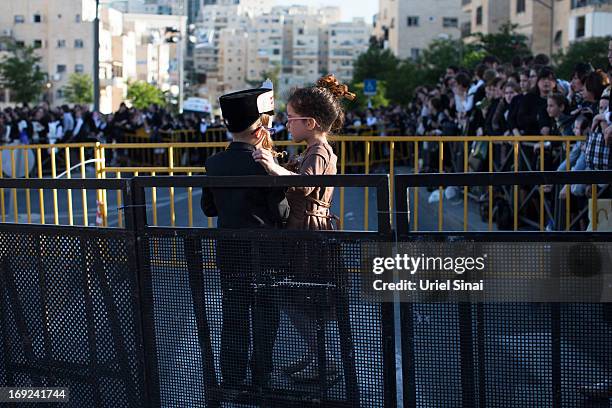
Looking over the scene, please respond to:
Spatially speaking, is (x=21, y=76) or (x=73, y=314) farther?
(x=21, y=76)

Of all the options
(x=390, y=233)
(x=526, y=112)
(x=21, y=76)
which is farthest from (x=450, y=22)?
(x=390, y=233)

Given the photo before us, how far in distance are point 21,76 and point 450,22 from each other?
194 ft

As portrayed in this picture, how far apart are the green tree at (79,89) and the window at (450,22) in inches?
1754

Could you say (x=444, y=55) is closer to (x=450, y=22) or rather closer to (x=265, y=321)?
(x=450, y=22)

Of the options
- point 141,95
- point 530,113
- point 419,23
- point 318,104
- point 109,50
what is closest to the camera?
point 318,104

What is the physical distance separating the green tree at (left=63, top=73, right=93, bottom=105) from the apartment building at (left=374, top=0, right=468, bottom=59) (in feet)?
122

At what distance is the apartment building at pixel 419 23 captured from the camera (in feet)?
400

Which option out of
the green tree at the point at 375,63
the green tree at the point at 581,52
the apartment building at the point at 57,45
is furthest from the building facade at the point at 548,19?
the apartment building at the point at 57,45

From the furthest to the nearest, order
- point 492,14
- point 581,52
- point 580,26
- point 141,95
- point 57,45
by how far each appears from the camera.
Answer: point 141,95 < point 57,45 < point 492,14 < point 580,26 < point 581,52

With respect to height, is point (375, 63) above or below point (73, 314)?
above

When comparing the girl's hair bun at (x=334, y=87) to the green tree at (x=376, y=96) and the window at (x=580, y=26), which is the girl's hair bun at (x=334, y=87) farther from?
the green tree at (x=376, y=96)

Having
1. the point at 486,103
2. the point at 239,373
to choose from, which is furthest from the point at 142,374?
the point at 486,103

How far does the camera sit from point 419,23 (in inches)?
4843

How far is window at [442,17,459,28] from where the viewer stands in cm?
12394
